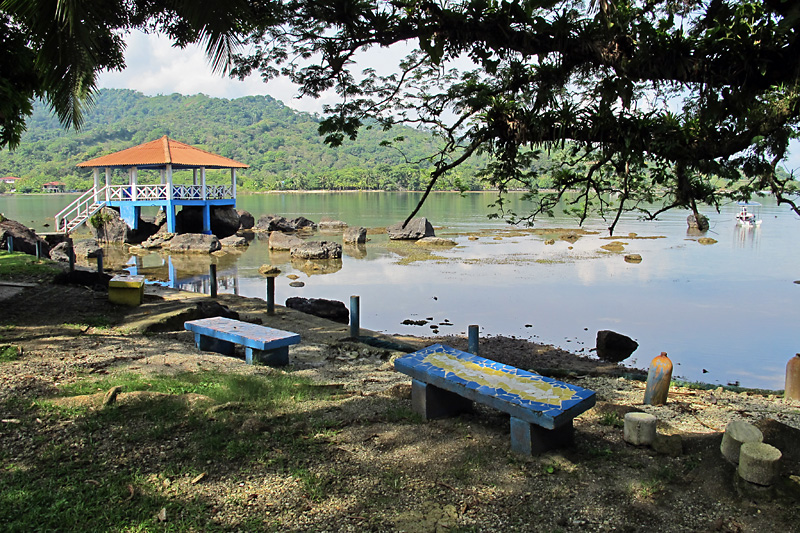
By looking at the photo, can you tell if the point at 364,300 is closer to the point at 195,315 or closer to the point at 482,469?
the point at 195,315

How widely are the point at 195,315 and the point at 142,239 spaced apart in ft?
78.8

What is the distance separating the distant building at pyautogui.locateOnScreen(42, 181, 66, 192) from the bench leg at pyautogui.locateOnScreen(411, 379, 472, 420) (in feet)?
336

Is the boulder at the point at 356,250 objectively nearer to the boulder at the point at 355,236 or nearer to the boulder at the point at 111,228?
the boulder at the point at 355,236

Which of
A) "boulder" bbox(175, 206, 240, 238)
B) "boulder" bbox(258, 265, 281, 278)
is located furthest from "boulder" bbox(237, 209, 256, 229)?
"boulder" bbox(258, 265, 281, 278)

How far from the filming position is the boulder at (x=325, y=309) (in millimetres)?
12867

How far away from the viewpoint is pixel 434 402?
189 inches

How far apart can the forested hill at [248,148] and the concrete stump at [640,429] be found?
65985 mm

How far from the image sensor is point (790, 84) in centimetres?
474

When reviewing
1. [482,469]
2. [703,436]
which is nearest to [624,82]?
[703,436]

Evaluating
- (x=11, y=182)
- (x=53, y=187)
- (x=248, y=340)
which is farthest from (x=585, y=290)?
(x=11, y=182)

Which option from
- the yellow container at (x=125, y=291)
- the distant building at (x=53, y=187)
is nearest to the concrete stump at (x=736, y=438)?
the yellow container at (x=125, y=291)

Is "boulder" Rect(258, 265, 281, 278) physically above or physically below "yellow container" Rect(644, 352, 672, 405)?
below

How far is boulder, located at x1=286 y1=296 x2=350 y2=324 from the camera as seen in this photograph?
12.9 m

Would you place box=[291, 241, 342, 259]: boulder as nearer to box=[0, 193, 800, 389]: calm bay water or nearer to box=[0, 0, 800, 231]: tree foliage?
box=[0, 193, 800, 389]: calm bay water
